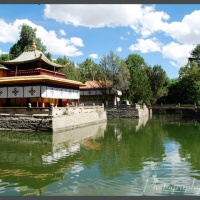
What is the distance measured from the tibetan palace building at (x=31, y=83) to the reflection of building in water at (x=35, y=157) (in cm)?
619

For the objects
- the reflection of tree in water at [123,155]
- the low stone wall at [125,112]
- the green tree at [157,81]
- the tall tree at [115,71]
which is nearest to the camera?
the reflection of tree in water at [123,155]

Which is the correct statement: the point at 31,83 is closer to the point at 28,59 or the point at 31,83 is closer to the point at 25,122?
the point at 28,59

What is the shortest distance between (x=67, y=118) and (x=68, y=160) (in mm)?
12965

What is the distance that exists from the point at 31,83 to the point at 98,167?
18509 millimetres

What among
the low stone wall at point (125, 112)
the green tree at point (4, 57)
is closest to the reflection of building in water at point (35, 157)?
the low stone wall at point (125, 112)

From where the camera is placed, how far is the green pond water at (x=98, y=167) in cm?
1009

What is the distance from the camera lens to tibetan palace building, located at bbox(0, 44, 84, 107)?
2956 centimetres

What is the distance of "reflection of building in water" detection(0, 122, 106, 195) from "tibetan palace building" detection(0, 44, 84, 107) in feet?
20.3

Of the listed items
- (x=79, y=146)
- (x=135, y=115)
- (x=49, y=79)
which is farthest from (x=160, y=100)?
(x=79, y=146)

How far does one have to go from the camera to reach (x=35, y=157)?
15969 millimetres

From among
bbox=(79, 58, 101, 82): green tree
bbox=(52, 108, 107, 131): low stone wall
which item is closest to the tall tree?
bbox=(52, 108, 107, 131): low stone wall

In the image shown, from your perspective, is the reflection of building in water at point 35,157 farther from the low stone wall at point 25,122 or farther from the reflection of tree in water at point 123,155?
the reflection of tree in water at point 123,155

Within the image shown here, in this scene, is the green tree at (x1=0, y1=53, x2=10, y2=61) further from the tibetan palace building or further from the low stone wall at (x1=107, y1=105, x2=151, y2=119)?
the low stone wall at (x1=107, y1=105, x2=151, y2=119)

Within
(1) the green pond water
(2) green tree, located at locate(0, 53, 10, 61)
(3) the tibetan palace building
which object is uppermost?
(2) green tree, located at locate(0, 53, 10, 61)
